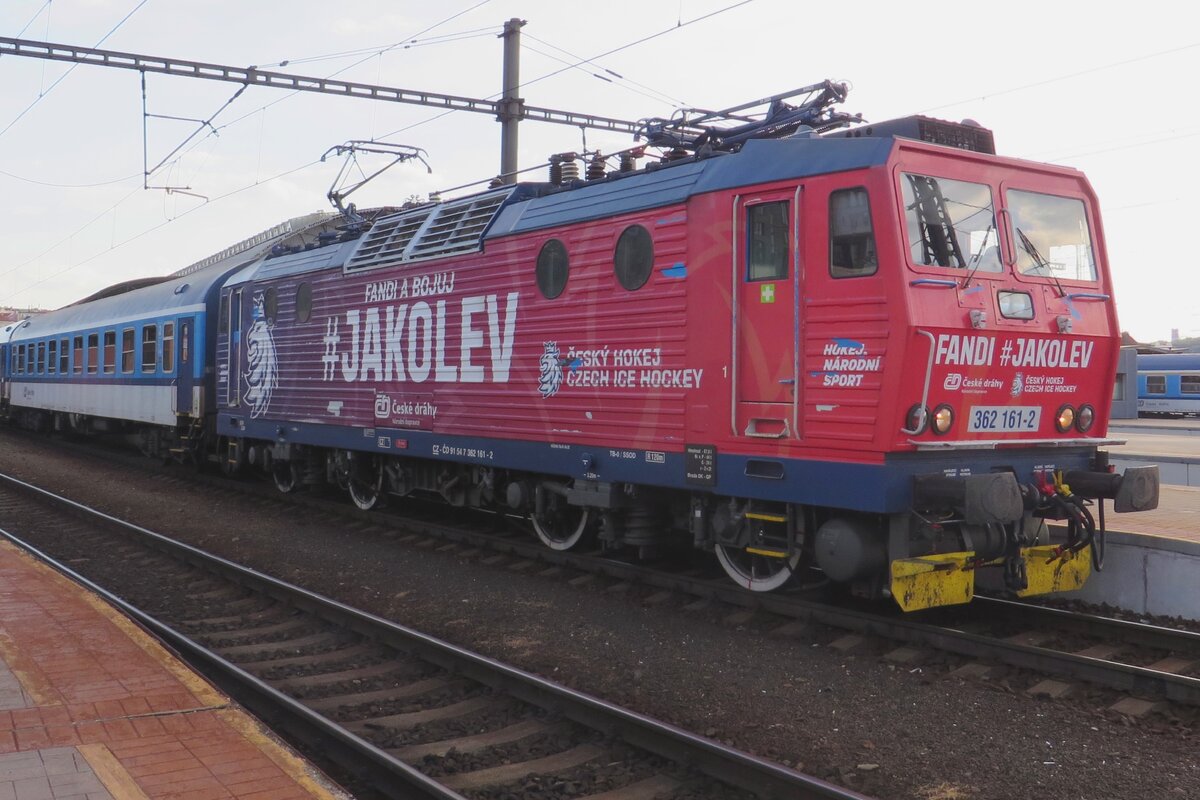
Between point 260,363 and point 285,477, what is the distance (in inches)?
71.7

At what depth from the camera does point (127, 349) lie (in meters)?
21.4

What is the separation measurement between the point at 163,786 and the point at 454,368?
7.01 metres

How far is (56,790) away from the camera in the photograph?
4145mm

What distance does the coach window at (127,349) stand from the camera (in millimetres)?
21141

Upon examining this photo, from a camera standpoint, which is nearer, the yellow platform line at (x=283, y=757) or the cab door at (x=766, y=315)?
the yellow platform line at (x=283, y=757)

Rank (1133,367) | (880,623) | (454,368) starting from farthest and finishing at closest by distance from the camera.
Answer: (1133,367), (454,368), (880,623)

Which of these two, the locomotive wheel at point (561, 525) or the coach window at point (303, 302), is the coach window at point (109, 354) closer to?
the coach window at point (303, 302)

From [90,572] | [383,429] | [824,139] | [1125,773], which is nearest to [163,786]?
[1125,773]

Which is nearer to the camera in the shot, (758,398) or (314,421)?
(758,398)

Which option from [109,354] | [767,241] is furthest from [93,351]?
[767,241]

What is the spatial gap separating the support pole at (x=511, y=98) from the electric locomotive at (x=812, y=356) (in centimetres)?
551

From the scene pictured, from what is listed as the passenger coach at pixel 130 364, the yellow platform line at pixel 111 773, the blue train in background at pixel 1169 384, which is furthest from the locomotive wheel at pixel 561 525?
the blue train in background at pixel 1169 384

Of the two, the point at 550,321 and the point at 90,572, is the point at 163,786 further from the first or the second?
the point at 90,572

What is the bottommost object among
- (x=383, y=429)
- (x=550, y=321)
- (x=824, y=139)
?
(x=383, y=429)
